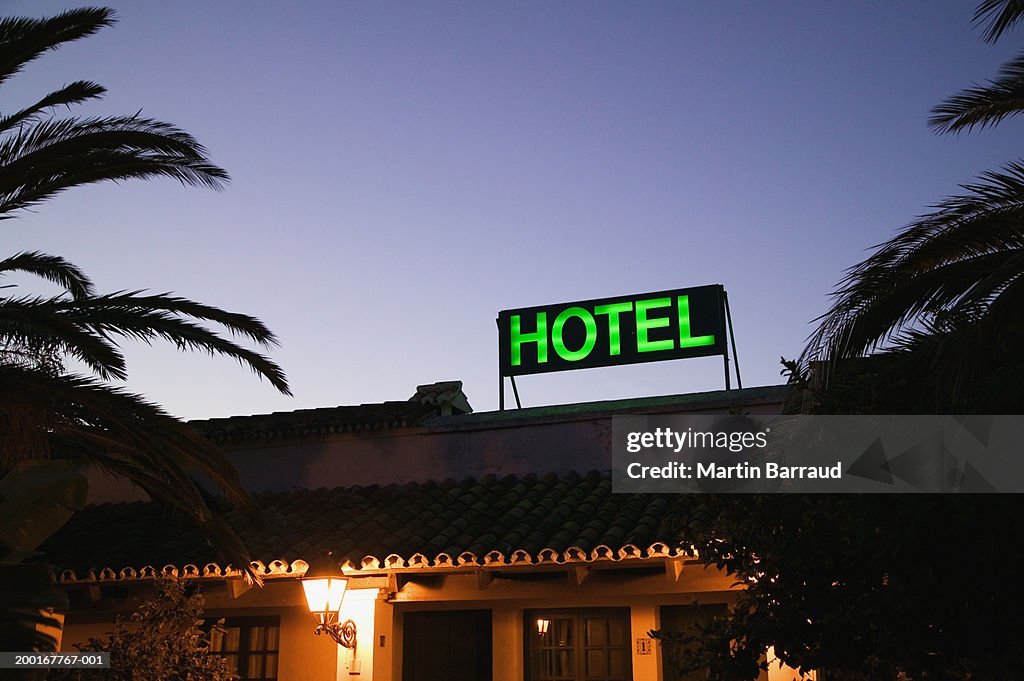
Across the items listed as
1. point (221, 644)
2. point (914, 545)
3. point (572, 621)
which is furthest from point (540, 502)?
point (914, 545)

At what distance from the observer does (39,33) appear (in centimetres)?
899

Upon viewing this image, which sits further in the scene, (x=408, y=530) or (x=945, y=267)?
(x=408, y=530)

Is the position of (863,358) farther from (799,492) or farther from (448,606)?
(448,606)

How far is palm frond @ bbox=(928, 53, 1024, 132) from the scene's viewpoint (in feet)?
22.5

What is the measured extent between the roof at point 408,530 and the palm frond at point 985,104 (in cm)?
397

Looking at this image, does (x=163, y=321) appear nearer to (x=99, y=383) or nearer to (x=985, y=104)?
(x=99, y=383)

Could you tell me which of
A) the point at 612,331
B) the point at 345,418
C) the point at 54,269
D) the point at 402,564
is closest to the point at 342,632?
the point at 402,564

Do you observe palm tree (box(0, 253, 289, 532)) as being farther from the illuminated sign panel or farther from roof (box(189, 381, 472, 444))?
the illuminated sign panel

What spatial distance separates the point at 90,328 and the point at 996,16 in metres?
8.61

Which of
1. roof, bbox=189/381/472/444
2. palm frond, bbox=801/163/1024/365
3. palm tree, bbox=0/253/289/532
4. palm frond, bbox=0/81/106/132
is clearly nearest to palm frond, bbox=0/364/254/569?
palm tree, bbox=0/253/289/532

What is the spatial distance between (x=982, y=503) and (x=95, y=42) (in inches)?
354

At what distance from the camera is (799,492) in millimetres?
5969

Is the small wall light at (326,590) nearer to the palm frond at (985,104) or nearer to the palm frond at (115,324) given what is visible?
the palm frond at (115,324)
